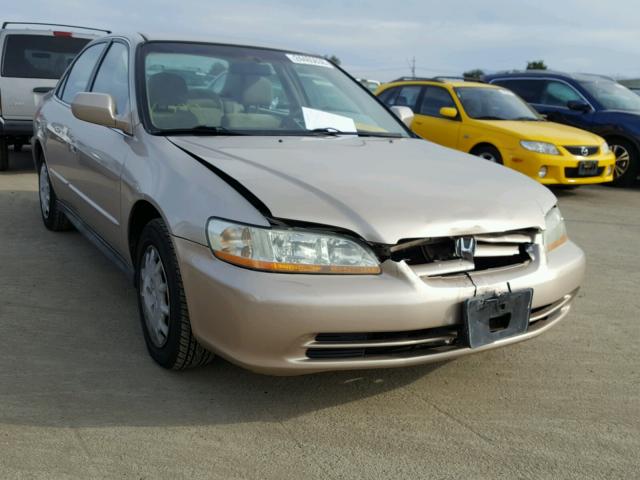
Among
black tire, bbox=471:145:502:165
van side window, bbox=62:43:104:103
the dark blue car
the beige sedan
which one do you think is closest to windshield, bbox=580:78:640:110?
the dark blue car

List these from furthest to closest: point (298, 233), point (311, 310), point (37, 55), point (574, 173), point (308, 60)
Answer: point (37, 55), point (574, 173), point (308, 60), point (298, 233), point (311, 310)

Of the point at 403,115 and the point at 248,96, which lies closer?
the point at 248,96

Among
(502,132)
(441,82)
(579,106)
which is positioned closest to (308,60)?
(502,132)

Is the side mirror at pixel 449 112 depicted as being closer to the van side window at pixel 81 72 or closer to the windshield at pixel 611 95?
the windshield at pixel 611 95

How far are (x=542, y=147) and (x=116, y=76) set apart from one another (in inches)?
222

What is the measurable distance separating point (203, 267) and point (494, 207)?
120cm

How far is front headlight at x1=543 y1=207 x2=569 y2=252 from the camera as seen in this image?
9.97 ft

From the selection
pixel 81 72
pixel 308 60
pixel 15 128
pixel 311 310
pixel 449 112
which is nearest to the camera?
pixel 311 310

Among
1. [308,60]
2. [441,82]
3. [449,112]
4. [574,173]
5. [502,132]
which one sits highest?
[308,60]

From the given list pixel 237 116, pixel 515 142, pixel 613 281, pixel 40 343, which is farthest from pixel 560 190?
pixel 40 343

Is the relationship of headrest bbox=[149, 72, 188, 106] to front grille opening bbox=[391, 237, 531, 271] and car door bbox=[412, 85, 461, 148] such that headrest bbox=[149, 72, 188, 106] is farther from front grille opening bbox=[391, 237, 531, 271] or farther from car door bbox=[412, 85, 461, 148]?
car door bbox=[412, 85, 461, 148]

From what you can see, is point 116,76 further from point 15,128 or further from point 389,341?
point 15,128

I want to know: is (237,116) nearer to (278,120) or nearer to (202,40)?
(278,120)

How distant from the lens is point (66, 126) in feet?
15.1
